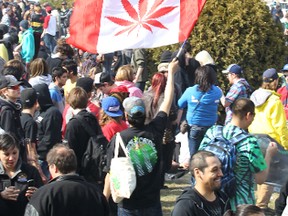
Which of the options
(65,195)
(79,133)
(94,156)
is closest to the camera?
(65,195)

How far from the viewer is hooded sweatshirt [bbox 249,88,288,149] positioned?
1013cm

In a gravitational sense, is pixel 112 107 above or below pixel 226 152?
above

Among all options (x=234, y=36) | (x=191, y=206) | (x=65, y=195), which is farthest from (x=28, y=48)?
(x=191, y=206)

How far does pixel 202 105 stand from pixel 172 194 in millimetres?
1306

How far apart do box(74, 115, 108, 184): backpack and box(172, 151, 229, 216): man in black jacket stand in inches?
76.3

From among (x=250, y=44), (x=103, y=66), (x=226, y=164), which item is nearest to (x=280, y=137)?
(x=226, y=164)

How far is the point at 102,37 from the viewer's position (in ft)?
27.5

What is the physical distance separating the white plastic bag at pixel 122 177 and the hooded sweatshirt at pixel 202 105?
4238 millimetres

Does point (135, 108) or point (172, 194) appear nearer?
point (135, 108)

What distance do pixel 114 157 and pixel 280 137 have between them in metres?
3.63

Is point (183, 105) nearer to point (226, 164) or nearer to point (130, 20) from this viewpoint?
point (130, 20)

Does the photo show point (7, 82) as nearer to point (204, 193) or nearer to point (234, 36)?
point (204, 193)

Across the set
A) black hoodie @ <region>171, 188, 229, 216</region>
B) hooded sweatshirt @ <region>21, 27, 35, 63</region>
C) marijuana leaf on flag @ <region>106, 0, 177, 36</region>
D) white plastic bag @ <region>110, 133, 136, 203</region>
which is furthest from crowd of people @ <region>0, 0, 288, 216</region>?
hooded sweatshirt @ <region>21, 27, 35, 63</region>

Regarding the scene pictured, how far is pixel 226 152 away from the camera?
21.9ft
